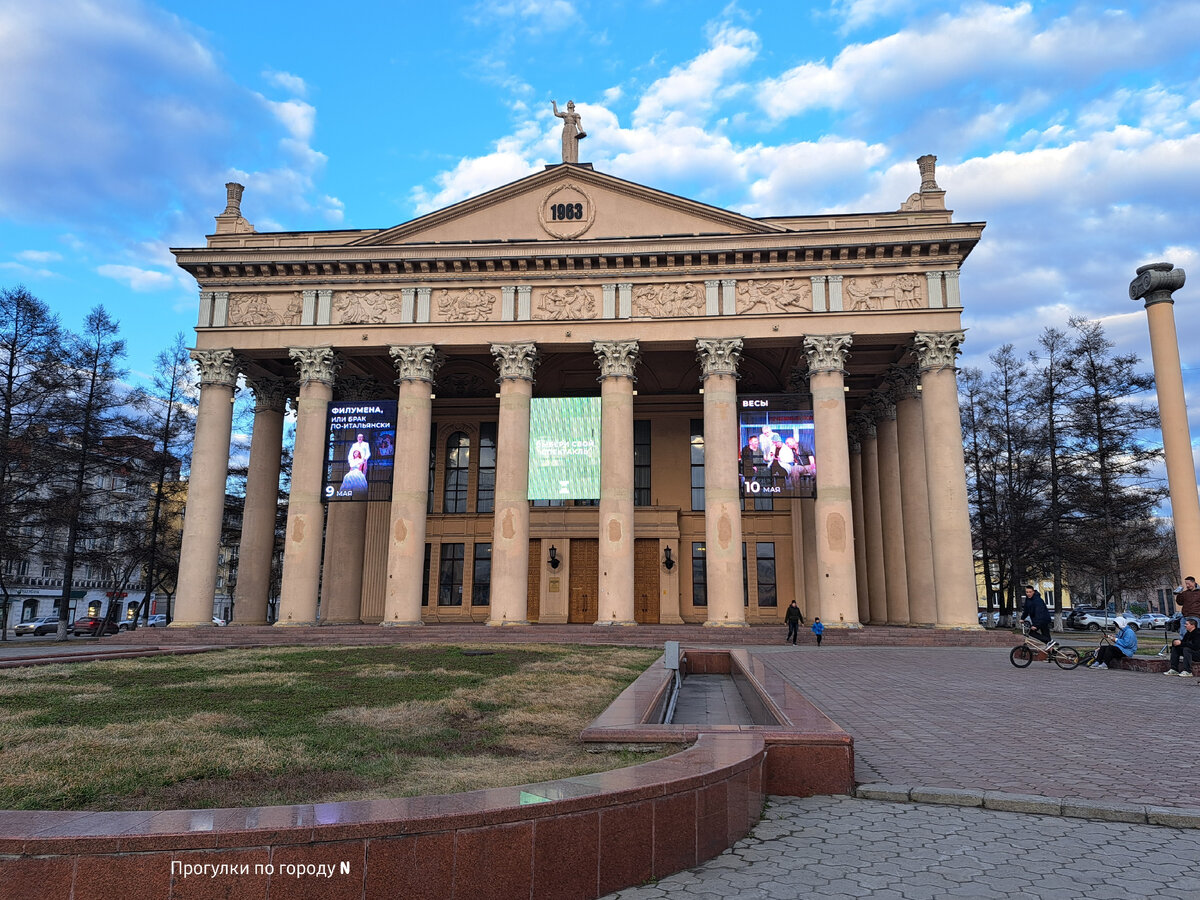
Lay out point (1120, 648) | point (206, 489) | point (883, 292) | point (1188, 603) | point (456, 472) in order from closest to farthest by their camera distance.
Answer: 1. point (1188, 603)
2. point (1120, 648)
3. point (883, 292)
4. point (206, 489)
5. point (456, 472)

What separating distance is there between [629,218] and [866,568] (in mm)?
19026

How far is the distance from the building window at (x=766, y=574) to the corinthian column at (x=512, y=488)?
477 inches

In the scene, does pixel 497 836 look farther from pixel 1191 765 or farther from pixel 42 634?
pixel 42 634

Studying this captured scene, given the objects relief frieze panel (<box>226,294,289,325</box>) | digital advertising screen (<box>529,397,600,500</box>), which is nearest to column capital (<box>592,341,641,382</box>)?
digital advertising screen (<box>529,397,600,500</box>)

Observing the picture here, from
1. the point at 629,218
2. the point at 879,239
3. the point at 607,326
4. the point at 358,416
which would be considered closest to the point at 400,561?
the point at 358,416

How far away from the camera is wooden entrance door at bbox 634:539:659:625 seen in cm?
3406

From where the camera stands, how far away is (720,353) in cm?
2828

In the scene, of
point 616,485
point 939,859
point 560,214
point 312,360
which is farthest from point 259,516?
point 939,859

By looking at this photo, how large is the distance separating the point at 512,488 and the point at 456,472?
9.92m

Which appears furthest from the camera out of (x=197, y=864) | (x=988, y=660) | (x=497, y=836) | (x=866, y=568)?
(x=866, y=568)

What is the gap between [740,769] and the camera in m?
5.46

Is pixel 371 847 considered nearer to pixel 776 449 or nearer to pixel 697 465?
pixel 776 449

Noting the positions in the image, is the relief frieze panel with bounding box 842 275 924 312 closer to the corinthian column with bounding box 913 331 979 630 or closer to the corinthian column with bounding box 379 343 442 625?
the corinthian column with bounding box 913 331 979 630

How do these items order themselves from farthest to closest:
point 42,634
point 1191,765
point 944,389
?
point 42,634 < point 944,389 < point 1191,765
